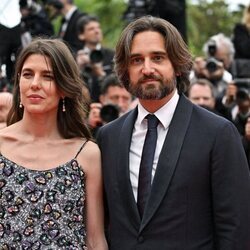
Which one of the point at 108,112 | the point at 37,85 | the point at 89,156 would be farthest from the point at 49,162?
the point at 108,112

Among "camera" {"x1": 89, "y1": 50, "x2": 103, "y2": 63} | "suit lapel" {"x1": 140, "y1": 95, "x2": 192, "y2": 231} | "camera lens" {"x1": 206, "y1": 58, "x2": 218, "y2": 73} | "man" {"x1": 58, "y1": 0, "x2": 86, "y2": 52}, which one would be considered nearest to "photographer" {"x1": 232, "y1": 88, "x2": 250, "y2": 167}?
"camera lens" {"x1": 206, "y1": 58, "x2": 218, "y2": 73}

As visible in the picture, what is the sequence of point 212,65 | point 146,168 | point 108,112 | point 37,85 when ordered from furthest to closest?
point 212,65, point 108,112, point 37,85, point 146,168

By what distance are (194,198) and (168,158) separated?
248mm

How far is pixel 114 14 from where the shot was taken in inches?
916

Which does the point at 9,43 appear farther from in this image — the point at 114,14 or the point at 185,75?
the point at 114,14

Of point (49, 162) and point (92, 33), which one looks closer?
point (49, 162)

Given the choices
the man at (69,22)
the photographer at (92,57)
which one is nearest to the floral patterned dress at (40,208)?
the photographer at (92,57)

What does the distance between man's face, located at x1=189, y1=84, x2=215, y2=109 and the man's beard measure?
12.2 ft

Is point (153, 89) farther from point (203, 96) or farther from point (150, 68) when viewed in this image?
point (203, 96)

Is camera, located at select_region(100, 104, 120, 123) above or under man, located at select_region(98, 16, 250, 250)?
under

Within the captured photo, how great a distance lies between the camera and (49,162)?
474 cm

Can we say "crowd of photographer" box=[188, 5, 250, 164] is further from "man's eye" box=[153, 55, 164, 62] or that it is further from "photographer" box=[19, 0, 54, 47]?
"man's eye" box=[153, 55, 164, 62]

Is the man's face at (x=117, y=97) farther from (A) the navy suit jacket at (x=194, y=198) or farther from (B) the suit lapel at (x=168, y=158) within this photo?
(A) the navy suit jacket at (x=194, y=198)

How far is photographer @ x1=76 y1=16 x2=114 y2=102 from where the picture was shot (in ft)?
30.5
